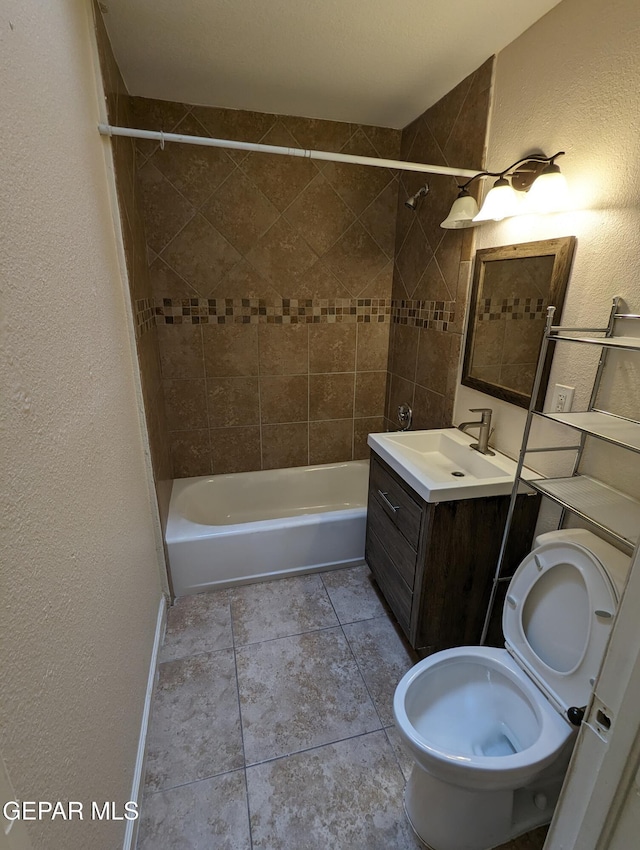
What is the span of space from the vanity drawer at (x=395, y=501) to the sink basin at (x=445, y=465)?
0.07 m

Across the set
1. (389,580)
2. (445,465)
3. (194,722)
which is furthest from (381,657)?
(445,465)

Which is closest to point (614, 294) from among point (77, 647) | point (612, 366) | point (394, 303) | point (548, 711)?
point (612, 366)

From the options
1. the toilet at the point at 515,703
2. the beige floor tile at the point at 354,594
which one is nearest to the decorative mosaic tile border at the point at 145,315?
the beige floor tile at the point at 354,594

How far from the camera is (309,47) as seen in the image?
5.30 feet

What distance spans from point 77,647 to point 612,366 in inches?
64.0

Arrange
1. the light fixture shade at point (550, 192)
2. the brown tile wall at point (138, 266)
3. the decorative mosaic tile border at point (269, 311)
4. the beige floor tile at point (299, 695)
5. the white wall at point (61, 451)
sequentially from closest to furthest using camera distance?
the white wall at point (61, 451)
the light fixture shade at point (550, 192)
the beige floor tile at point (299, 695)
the brown tile wall at point (138, 266)
the decorative mosaic tile border at point (269, 311)

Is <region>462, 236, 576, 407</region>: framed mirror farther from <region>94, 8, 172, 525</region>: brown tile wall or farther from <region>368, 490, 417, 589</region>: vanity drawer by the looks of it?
<region>94, 8, 172, 525</region>: brown tile wall

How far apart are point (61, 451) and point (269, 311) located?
6.05ft

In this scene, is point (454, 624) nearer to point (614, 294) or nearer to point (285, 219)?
point (614, 294)

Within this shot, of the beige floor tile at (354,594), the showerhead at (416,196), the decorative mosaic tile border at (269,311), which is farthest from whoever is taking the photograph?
the decorative mosaic tile border at (269,311)

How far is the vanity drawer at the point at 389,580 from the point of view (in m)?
1.72

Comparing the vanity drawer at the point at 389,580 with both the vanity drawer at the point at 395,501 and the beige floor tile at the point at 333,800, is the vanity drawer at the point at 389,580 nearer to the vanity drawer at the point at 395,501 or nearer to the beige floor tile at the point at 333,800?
the vanity drawer at the point at 395,501

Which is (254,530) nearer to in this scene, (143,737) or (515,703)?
(143,737)

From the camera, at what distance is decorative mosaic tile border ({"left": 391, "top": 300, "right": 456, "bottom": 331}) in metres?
2.09
